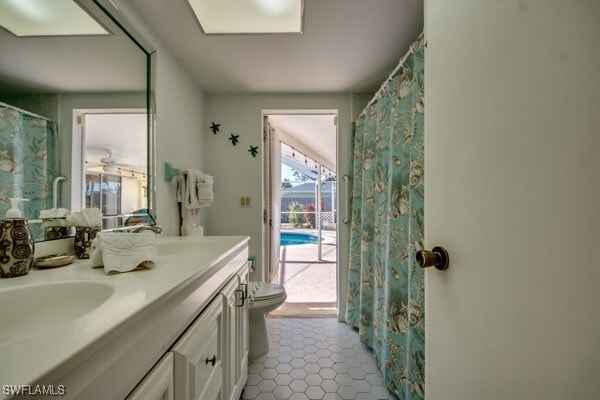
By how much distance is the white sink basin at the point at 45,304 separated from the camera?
59cm

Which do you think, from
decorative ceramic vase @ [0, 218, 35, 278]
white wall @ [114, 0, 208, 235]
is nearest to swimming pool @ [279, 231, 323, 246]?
white wall @ [114, 0, 208, 235]

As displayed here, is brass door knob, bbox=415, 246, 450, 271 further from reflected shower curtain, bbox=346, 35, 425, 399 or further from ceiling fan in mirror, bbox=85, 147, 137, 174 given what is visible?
ceiling fan in mirror, bbox=85, 147, 137, 174

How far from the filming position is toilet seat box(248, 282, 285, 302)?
1.68 meters

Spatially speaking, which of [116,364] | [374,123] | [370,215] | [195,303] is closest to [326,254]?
[370,215]

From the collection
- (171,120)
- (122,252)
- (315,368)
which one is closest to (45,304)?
(122,252)

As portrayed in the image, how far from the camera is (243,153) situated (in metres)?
2.32

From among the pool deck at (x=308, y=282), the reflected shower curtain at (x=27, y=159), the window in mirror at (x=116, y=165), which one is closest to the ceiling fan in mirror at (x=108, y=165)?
the window in mirror at (x=116, y=165)

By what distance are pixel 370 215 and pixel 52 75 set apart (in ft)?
5.93

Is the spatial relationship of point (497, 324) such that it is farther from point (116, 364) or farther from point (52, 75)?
point (52, 75)

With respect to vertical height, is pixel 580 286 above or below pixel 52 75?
below

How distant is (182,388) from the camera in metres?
0.68

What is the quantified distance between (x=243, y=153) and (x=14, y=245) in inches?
67.9

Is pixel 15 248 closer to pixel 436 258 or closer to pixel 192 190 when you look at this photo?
pixel 192 190

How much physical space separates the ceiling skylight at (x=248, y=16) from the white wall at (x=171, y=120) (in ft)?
1.07
